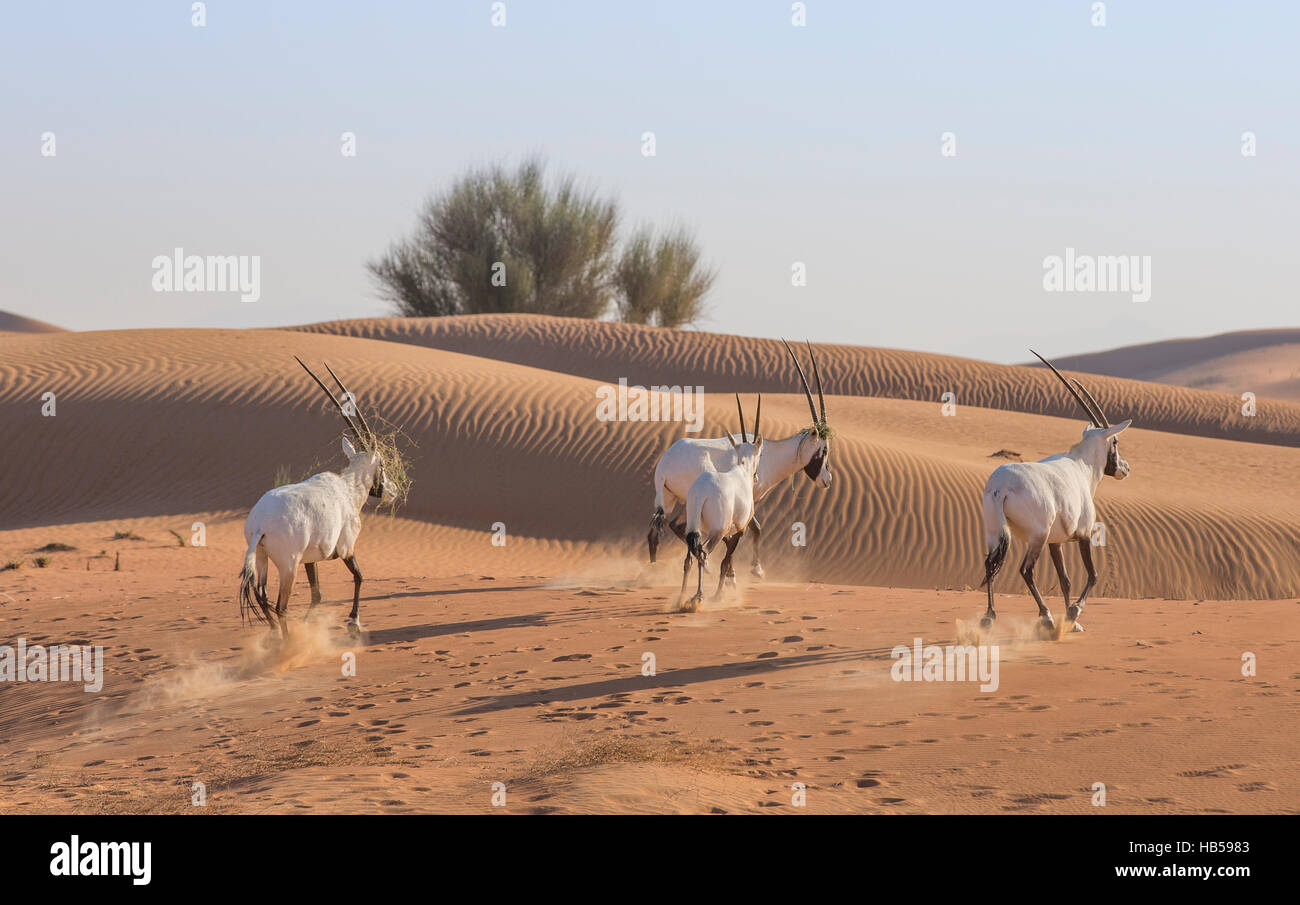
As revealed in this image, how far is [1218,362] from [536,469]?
2664 inches

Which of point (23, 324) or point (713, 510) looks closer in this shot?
point (713, 510)

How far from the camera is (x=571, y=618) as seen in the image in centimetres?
1041

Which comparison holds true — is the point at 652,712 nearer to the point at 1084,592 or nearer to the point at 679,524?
the point at 1084,592

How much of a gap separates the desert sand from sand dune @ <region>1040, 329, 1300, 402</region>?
42.7m

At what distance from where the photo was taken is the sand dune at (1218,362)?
6438cm

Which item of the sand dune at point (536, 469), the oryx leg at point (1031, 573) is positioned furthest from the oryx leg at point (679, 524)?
the oryx leg at point (1031, 573)

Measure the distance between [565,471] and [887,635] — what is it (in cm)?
1049

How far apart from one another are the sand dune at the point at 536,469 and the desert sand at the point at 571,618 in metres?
0.06

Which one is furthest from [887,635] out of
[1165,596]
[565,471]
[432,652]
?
[565,471]

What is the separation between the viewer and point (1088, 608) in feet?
36.2

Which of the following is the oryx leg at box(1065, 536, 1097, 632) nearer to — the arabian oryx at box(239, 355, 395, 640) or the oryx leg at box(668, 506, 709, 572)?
the oryx leg at box(668, 506, 709, 572)

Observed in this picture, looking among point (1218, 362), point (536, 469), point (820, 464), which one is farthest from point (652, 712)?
point (1218, 362)

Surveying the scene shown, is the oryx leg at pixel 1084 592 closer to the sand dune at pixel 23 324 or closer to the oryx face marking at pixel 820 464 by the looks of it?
the oryx face marking at pixel 820 464

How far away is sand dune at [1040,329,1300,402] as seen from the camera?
211ft
